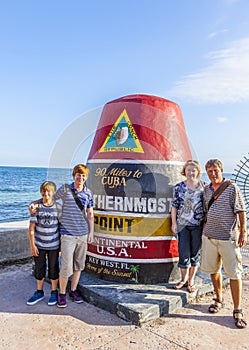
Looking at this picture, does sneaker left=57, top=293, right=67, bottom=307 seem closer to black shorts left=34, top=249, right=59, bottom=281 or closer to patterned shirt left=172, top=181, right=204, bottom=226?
black shorts left=34, top=249, right=59, bottom=281

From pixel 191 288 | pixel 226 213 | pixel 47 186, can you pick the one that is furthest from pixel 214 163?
pixel 47 186

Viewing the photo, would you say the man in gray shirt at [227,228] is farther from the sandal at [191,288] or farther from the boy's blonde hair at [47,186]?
the boy's blonde hair at [47,186]

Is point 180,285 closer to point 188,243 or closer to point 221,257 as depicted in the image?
point 188,243

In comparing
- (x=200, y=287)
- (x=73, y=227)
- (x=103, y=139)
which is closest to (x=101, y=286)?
(x=73, y=227)

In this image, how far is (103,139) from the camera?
5.02 m

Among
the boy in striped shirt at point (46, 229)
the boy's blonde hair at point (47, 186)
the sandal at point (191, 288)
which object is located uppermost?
the boy's blonde hair at point (47, 186)

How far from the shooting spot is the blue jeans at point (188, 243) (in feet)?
14.2

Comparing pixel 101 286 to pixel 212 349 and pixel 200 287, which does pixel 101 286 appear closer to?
pixel 200 287

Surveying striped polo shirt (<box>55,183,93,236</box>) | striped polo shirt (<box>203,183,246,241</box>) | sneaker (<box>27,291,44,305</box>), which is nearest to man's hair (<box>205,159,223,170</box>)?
striped polo shirt (<box>203,183,246,241</box>)

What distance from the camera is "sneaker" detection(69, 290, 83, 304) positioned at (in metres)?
4.27

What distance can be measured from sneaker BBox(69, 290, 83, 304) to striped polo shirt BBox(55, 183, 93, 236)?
85 centimetres

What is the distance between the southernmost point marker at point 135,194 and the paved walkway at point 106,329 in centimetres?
73

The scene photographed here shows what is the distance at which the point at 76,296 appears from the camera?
170 inches

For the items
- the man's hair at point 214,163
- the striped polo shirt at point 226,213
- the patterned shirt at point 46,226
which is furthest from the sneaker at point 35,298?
the man's hair at point 214,163
